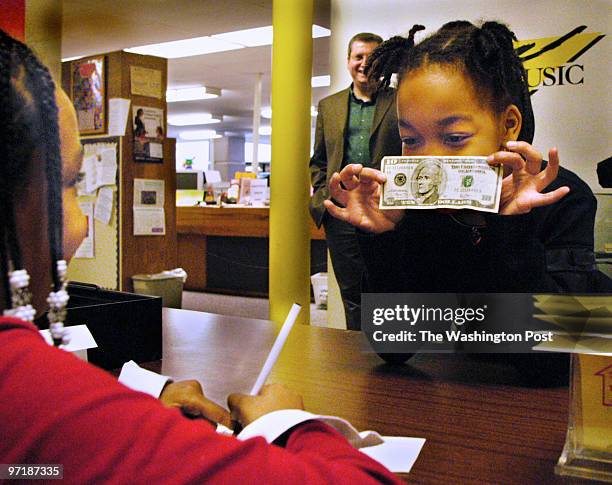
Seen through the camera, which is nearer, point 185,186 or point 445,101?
point 445,101

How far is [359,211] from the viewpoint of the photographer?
1.57m

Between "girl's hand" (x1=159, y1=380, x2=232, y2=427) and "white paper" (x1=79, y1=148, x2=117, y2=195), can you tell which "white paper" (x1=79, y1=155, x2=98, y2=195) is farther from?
"girl's hand" (x1=159, y1=380, x2=232, y2=427)

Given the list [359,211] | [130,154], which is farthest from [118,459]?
[359,211]

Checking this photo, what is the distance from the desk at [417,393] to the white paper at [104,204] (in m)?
0.29

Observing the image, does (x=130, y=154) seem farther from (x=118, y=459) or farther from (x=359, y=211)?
(x=359, y=211)

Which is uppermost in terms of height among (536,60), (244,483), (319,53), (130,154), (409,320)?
(319,53)

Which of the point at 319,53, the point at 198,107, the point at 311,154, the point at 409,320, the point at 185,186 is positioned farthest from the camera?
the point at 198,107

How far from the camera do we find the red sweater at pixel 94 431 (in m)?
0.26

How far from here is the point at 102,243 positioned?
1.74 ft

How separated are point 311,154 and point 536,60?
72 centimetres

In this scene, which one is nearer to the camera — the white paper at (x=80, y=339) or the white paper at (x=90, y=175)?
the white paper at (x=90, y=175)

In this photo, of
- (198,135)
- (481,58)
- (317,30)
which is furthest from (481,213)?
(198,135)

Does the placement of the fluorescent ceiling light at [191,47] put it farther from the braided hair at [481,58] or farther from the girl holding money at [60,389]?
the girl holding money at [60,389]

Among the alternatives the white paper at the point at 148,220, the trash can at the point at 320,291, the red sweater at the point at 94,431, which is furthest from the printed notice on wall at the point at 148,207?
the trash can at the point at 320,291
